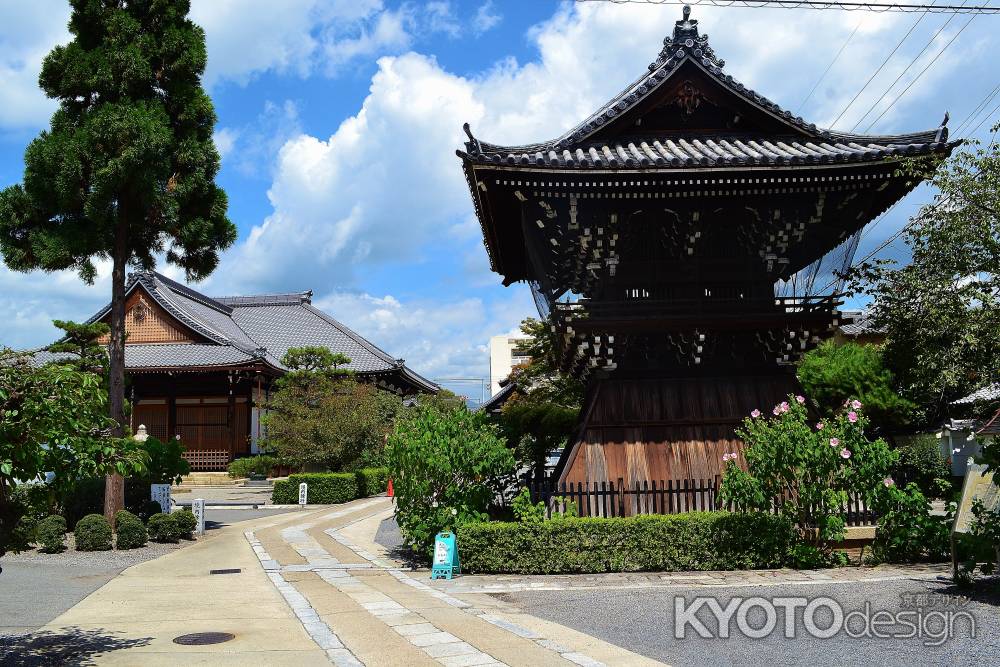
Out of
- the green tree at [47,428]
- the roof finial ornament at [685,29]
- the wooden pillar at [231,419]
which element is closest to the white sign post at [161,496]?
the green tree at [47,428]

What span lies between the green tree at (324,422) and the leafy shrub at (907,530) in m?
22.4

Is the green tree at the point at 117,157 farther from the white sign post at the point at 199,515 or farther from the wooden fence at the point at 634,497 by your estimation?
the wooden fence at the point at 634,497

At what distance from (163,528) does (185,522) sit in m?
0.66

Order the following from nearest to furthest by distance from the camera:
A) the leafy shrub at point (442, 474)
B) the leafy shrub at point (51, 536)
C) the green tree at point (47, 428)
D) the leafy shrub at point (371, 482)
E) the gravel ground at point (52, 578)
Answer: the green tree at point (47, 428) → the gravel ground at point (52, 578) → the leafy shrub at point (442, 474) → the leafy shrub at point (51, 536) → the leafy shrub at point (371, 482)

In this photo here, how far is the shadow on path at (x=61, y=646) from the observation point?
6.99 meters

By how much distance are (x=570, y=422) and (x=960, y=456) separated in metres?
18.3

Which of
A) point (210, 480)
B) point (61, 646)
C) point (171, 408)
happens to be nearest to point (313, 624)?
point (61, 646)

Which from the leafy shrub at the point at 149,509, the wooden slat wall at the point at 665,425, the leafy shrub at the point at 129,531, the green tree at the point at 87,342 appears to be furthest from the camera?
the green tree at the point at 87,342

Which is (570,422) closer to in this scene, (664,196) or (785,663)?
(664,196)

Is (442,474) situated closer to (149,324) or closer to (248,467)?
(248,467)

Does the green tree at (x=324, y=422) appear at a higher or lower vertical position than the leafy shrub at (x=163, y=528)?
higher

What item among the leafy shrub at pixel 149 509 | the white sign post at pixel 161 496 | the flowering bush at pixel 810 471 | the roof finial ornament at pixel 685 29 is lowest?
the leafy shrub at pixel 149 509

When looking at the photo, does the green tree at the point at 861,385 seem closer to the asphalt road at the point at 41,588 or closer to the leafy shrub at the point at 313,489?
the leafy shrub at the point at 313,489

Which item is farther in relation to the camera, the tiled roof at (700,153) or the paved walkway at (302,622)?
the tiled roof at (700,153)
